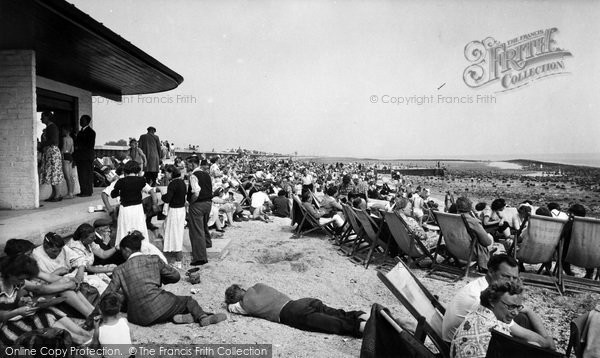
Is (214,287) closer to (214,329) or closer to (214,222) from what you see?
(214,329)

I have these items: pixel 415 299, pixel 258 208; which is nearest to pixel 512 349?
pixel 415 299

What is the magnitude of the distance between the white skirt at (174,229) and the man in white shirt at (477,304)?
429cm

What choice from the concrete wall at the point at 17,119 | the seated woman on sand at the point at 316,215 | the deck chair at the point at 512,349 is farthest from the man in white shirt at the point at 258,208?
the deck chair at the point at 512,349

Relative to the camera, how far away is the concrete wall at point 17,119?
228 inches

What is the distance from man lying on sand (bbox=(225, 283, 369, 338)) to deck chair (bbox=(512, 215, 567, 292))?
2807 mm

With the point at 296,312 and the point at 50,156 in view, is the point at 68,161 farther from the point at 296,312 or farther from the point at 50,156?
the point at 296,312

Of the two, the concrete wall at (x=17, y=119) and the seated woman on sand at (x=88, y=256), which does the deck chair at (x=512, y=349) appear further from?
the concrete wall at (x=17, y=119)

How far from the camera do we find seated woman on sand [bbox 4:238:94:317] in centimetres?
314

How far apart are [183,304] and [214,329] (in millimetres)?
472

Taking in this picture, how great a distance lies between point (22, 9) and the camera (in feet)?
13.8

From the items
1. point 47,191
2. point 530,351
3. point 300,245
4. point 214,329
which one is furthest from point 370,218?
point 47,191

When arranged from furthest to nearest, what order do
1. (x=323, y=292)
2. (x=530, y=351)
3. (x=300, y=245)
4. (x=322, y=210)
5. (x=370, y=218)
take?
(x=322, y=210) < (x=300, y=245) < (x=370, y=218) < (x=323, y=292) < (x=530, y=351)

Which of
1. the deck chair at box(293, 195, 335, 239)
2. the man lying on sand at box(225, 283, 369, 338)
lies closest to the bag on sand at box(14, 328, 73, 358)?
the man lying on sand at box(225, 283, 369, 338)

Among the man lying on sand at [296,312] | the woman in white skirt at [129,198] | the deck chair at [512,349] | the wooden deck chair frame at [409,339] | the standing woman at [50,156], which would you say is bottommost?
the man lying on sand at [296,312]
